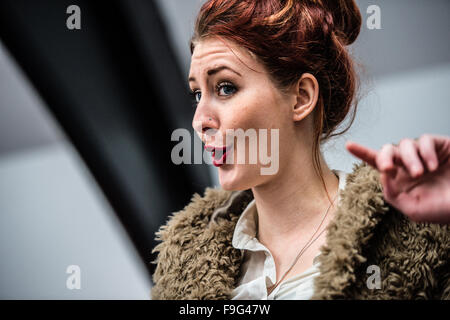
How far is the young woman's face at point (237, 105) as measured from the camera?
3.38 ft

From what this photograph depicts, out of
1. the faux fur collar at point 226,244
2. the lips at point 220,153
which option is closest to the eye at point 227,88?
the lips at point 220,153

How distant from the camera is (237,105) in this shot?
103cm

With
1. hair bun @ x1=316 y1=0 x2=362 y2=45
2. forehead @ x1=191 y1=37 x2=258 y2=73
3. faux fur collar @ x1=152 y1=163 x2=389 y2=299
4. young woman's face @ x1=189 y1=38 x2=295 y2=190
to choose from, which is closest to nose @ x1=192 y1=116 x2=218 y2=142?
young woman's face @ x1=189 y1=38 x2=295 y2=190

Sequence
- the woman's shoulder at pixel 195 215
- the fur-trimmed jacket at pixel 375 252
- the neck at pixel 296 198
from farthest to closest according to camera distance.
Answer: the woman's shoulder at pixel 195 215, the neck at pixel 296 198, the fur-trimmed jacket at pixel 375 252

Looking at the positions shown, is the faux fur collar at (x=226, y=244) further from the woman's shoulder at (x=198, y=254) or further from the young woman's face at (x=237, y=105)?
the young woman's face at (x=237, y=105)

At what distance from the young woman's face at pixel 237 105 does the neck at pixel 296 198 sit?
0.04 m

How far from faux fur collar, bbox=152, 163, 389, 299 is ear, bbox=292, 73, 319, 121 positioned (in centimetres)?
19

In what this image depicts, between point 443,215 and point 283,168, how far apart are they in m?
0.42

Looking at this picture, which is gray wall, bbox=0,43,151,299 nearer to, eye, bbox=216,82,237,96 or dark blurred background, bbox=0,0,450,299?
dark blurred background, bbox=0,0,450,299

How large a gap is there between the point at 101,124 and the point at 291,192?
2.97 ft

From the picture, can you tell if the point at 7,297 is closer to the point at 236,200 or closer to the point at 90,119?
the point at 90,119

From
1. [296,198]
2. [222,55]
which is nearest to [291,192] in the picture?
[296,198]

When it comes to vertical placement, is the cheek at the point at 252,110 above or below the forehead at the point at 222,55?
below

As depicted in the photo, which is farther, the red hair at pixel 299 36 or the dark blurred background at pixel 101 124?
the dark blurred background at pixel 101 124
